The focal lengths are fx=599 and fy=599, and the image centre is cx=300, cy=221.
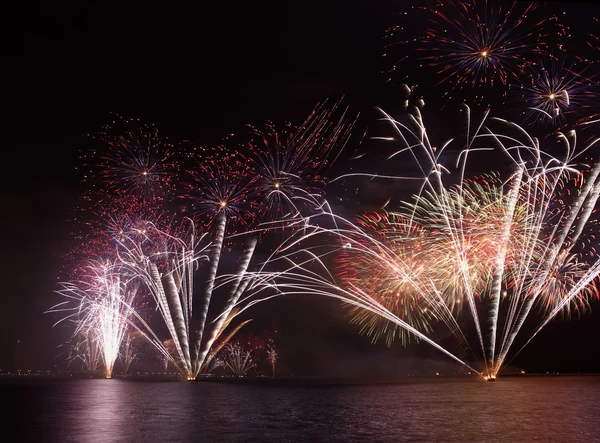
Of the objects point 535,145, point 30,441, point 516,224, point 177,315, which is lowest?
point 30,441

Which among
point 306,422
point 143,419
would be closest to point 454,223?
point 306,422

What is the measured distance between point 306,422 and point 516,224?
18.4m

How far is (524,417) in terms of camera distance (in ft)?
70.2

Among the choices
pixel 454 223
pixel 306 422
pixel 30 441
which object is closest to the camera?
pixel 30 441

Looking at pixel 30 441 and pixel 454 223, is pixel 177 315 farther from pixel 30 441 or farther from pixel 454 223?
pixel 30 441

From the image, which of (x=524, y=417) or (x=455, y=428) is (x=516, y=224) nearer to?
(x=524, y=417)

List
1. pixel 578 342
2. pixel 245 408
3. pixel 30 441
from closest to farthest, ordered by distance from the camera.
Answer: pixel 30 441 → pixel 245 408 → pixel 578 342

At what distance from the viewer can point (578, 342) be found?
9325 cm

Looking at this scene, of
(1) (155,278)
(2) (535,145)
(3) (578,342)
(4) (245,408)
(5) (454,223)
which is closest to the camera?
(4) (245,408)

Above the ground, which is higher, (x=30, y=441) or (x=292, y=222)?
(x=292, y=222)

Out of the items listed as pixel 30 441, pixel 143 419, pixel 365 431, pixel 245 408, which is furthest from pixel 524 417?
pixel 30 441

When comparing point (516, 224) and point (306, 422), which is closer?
point (306, 422)

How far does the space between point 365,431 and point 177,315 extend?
2822 cm

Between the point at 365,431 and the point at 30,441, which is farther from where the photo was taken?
the point at 365,431
